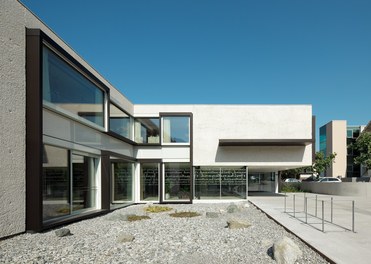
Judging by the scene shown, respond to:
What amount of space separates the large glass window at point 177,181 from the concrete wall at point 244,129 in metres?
0.92

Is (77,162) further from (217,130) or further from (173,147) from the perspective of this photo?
(217,130)

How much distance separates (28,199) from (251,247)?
6253 mm

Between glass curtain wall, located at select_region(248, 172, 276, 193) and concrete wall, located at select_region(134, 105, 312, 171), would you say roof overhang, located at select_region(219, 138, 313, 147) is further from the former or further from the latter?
glass curtain wall, located at select_region(248, 172, 276, 193)

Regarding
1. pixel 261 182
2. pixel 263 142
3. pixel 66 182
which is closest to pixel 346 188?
pixel 261 182

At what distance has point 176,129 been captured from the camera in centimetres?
2086

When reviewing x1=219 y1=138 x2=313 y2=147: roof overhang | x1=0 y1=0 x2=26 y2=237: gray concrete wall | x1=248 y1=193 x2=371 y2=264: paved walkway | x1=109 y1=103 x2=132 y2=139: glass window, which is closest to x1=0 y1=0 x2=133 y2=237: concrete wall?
x1=0 y1=0 x2=26 y2=237: gray concrete wall

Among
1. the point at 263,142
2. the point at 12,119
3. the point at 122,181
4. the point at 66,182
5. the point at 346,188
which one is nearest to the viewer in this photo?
the point at 12,119

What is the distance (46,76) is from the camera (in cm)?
1022

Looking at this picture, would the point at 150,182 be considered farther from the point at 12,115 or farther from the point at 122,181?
the point at 12,115

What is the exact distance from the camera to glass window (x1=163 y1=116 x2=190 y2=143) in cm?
2073

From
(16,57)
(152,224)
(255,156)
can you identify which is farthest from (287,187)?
(16,57)

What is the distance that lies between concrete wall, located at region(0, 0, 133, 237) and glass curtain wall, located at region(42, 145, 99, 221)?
1.01 m

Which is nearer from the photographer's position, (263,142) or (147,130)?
(263,142)

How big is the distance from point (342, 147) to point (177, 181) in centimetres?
4417
